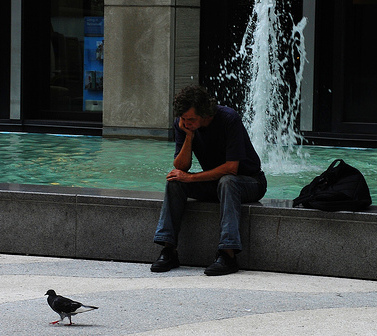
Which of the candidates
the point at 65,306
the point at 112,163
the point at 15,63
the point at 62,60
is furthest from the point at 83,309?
the point at 62,60

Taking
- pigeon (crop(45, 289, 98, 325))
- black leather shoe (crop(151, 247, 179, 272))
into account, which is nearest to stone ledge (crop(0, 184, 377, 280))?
black leather shoe (crop(151, 247, 179, 272))

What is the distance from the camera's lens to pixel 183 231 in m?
5.98

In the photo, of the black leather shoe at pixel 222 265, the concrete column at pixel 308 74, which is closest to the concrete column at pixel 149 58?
the concrete column at pixel 308 74

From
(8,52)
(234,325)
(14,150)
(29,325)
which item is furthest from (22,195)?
(8,52)

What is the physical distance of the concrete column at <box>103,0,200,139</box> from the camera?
13305mm

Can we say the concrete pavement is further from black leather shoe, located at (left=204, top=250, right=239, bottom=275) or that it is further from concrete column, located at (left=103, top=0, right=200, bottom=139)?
concrete column, located at (left=103, top=0, right=200, bottom=139)

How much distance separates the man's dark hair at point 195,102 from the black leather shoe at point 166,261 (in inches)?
36.3

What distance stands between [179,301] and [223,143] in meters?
1.37

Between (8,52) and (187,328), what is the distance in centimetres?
1163

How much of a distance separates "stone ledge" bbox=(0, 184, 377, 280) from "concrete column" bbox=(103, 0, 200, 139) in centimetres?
710

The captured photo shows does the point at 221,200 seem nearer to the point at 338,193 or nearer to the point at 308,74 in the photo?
the point at 338,193

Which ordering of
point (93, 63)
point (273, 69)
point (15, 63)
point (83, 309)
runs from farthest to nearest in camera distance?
point (93, 63), point (15, 63), point (273, 69), point (83, 309)

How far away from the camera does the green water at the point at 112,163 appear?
7.98 m

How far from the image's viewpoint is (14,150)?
11.4m
